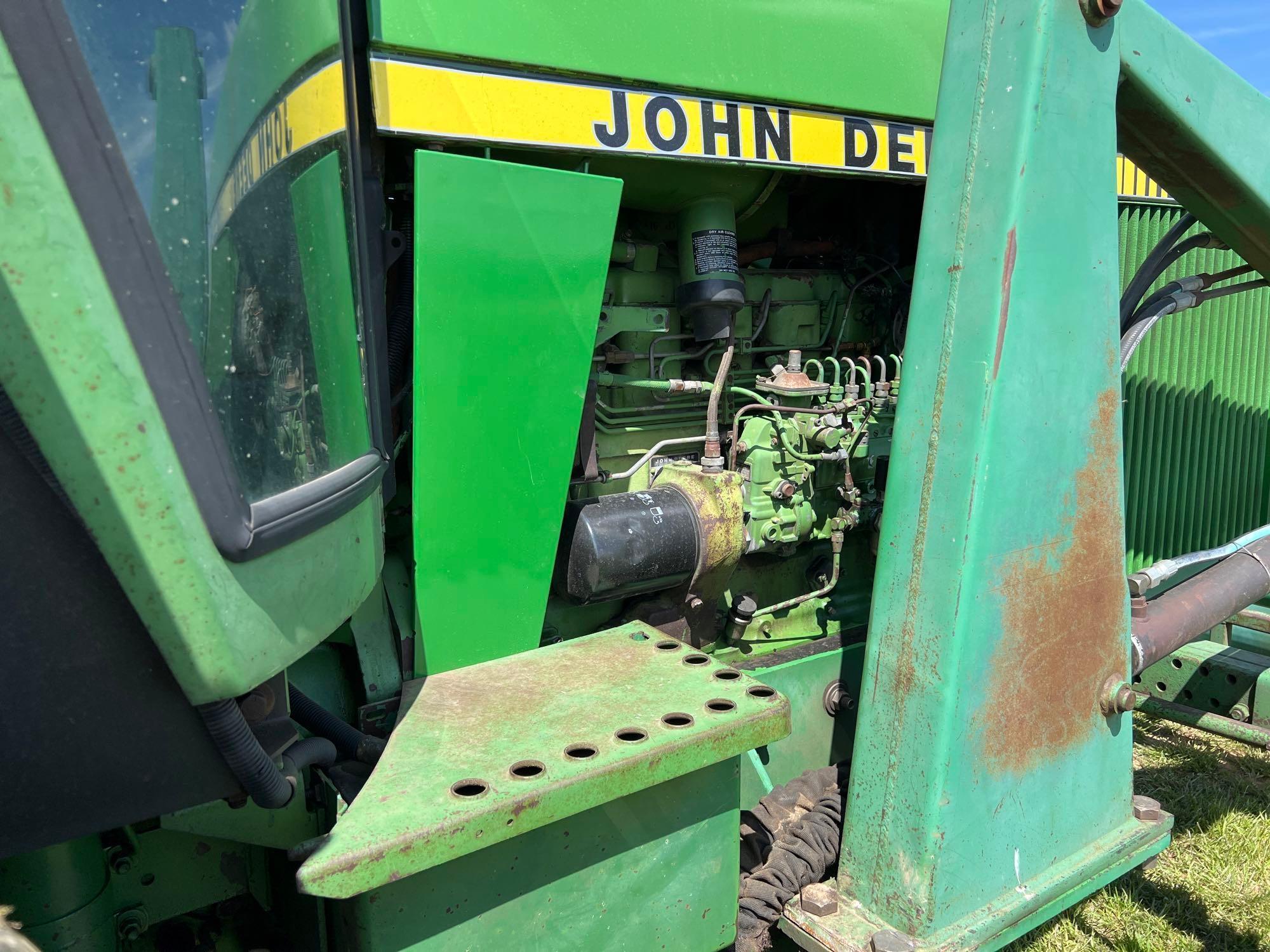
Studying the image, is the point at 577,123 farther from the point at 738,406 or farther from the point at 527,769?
the point at 527,769

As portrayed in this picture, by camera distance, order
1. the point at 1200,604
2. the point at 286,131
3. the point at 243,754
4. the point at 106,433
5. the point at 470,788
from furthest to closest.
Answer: the point at 1200,604, the point at 470,788, the point at 286,131, the point at 243,754, the point at 106,433

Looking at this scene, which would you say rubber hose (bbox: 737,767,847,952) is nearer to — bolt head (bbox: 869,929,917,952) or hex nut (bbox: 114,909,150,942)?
bolt head (bbox: 869,929,917,952)

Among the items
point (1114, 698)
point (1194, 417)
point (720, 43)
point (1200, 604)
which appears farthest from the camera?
point (1194, 417)

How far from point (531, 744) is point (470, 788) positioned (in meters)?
0.12

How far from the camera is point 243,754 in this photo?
808 millimetres

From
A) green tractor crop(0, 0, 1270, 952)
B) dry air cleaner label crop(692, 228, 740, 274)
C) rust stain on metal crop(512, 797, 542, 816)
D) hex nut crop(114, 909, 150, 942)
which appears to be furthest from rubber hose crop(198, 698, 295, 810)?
dry air cleaner label crop(692, 228, 740, 274)

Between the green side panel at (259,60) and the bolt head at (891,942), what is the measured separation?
1365 mm

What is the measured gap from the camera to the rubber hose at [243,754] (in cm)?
77

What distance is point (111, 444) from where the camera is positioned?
640 millimetres

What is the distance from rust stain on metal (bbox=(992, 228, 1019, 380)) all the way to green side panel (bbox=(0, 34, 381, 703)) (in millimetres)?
1061

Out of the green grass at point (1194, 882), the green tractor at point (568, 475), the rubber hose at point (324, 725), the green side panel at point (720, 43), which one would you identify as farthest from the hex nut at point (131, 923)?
the green grass at point (1194, 882)

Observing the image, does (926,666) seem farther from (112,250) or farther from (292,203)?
(112,250)

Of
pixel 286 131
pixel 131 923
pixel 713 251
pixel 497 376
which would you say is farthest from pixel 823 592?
pixel 286 131

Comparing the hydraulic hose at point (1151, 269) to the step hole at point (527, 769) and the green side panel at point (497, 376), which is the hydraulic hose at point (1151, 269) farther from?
the step hole at point (527, 769)
